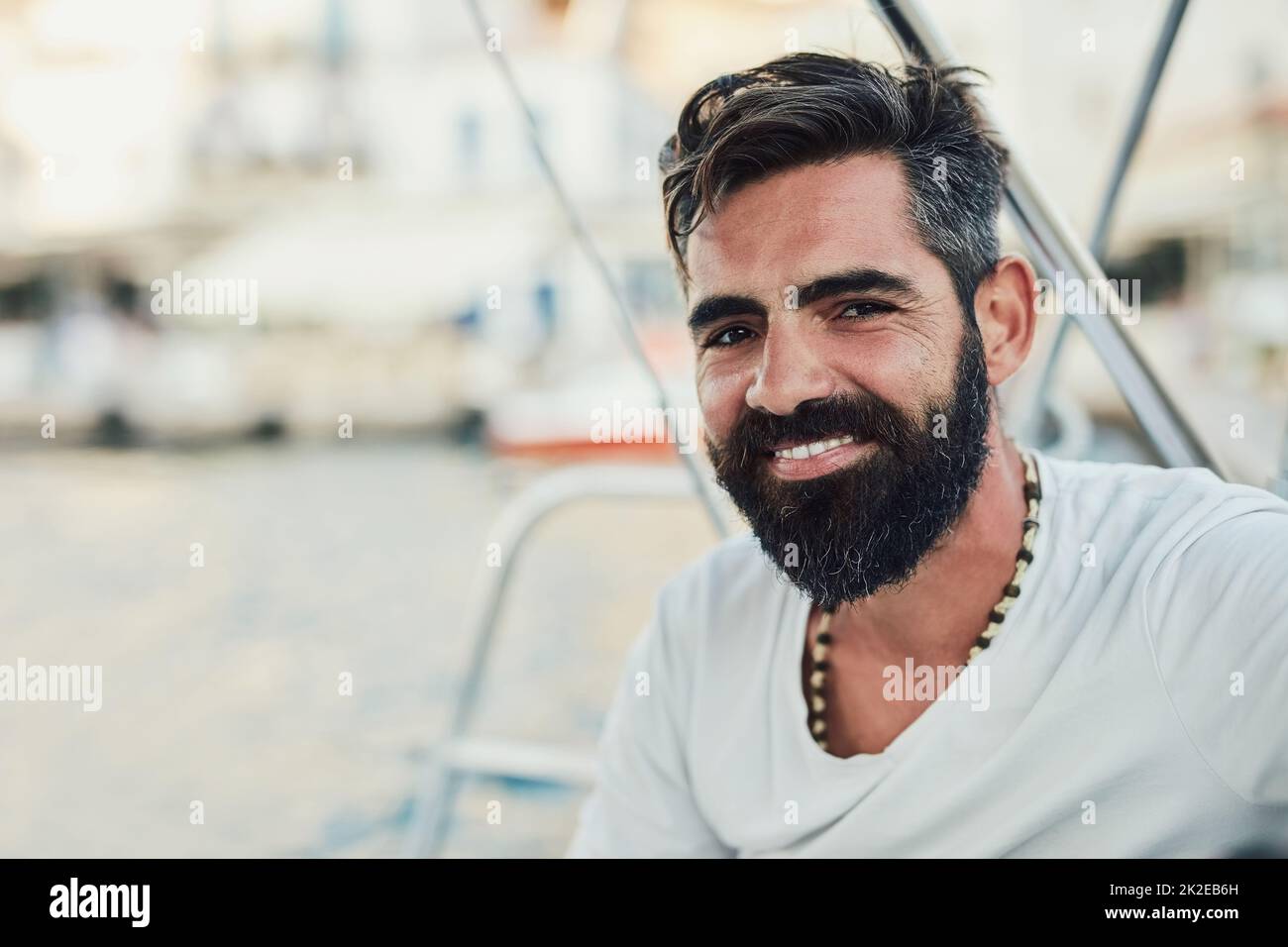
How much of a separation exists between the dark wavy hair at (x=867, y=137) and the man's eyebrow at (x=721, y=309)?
0.25 ft

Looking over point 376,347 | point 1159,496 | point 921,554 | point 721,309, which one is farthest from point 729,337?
point 376,347

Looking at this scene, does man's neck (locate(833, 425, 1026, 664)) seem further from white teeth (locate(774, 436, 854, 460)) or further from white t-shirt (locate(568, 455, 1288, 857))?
white teeth (locate(774, 436, 854, 460))

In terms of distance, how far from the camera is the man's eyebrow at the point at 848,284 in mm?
909

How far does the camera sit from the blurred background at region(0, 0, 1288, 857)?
11.0 ft

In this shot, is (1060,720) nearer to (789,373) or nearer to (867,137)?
(789,373)

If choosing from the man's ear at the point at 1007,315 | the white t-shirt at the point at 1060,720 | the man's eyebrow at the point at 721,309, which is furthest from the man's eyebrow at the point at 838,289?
the white t-shirt at the point at 1060,720

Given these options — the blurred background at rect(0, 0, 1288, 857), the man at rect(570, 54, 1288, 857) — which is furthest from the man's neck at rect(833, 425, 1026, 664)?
the blurred background at rect(0, 0, 1288, 857)

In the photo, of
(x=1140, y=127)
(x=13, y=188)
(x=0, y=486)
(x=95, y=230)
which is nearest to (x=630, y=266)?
(x=0, y=486)

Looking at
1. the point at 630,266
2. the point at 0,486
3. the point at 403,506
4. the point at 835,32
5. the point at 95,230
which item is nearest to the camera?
the point at 835,32

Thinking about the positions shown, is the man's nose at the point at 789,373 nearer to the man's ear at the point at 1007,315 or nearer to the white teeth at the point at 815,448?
the white teeth at the point at 815,448

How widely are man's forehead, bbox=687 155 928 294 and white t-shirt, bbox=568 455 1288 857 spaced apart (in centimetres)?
25

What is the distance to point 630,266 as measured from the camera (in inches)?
507
